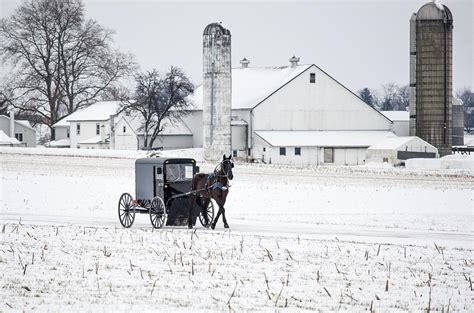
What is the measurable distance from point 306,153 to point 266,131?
4.73 m

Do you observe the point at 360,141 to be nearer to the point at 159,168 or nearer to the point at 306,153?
the point at 306,153

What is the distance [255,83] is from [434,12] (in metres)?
18.8

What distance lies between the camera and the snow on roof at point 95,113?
291 ft

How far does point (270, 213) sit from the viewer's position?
93.8 ft

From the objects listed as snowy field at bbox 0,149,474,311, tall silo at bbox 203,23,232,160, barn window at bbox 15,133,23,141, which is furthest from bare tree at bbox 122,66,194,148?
snowy field at bbox 0,149,474,311

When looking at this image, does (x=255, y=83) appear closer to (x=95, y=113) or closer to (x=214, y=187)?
(x=95, y=113)

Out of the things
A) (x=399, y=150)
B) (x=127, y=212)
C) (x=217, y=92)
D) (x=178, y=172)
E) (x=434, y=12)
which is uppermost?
(x=434, y=12)

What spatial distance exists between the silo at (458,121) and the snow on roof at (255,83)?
2766 cm

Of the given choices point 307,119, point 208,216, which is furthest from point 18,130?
point 208,216

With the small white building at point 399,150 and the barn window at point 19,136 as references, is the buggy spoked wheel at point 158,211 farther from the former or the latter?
the barn window at point 19,136

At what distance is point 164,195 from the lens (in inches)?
918

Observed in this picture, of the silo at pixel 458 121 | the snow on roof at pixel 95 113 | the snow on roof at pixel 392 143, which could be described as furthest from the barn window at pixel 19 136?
the silo at pixel 458 121

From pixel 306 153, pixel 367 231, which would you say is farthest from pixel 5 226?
pixel 306 153

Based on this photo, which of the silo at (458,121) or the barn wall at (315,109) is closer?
the barn wall at (315,109)
